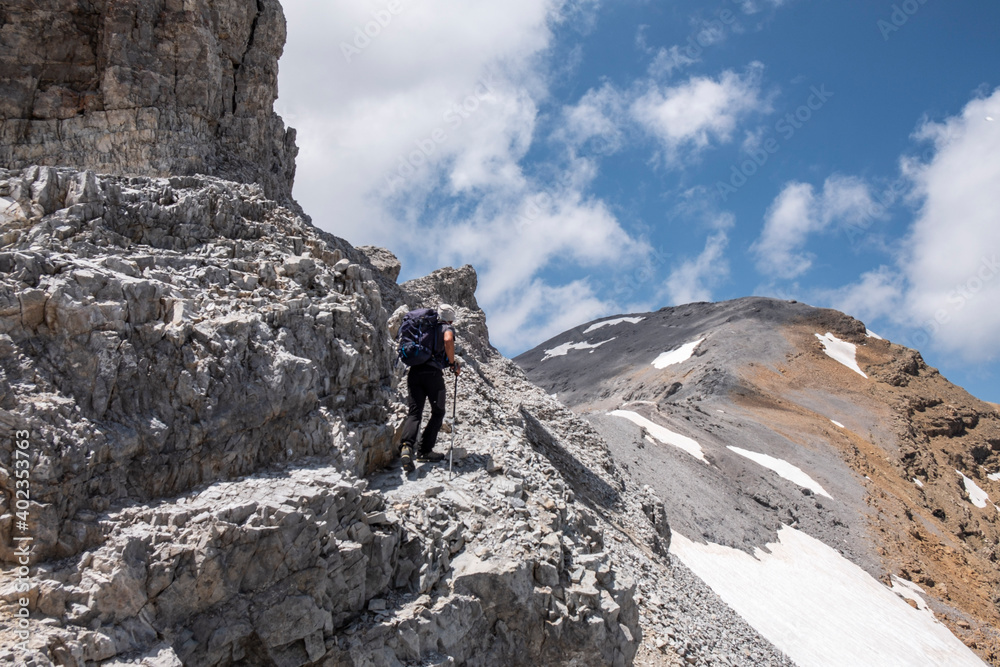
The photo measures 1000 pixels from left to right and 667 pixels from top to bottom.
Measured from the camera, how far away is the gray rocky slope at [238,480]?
6363mm

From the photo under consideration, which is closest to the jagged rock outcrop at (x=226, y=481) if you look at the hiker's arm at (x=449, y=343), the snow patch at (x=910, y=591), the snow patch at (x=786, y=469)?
the hiker's arm at (x=449, y=343)

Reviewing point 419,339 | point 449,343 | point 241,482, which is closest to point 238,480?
point 241,482

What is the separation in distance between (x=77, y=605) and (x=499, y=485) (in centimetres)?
571

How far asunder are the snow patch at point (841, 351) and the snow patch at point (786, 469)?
25.6 metres

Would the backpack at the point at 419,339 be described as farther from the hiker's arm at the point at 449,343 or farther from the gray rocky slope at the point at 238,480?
the gray rocky slope at the point at 238,480

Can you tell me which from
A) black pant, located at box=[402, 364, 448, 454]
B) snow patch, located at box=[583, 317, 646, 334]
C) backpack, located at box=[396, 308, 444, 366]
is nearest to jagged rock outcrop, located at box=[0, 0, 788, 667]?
black pant, located at box=[402, 364, 448, 454]

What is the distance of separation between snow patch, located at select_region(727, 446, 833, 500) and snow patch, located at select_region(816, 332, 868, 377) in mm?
25612

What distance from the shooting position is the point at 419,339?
10602 millimetres

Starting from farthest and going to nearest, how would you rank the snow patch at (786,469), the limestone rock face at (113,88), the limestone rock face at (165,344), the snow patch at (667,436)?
the snow patch at (786,469)
the snow patch at (667,436)
the limestone rock face at (113,88)
the limestone rock face at (165,344)

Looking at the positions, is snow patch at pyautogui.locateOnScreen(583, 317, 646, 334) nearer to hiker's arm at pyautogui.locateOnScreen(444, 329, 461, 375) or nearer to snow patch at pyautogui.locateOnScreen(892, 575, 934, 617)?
snow patch at pyautogui.locateOnScreen(892, 575, 934, 617)

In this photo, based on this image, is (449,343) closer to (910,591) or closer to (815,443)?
(910,591)

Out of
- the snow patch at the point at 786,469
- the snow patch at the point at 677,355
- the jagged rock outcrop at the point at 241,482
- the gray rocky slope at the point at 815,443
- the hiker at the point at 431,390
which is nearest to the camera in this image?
the jagged rock outcrop at the point at 241,482

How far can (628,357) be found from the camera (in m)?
79.9

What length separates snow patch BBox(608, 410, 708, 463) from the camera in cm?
4062
